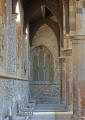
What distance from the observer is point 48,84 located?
76.3 feet

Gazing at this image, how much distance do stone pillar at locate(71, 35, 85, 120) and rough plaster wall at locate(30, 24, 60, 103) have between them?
13219 mm

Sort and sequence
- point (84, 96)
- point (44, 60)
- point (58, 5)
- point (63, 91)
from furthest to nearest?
point (44, 60) → point (63, 91) → point (58, 5) → point (84, 96)

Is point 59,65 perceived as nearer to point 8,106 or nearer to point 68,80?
point 68,80

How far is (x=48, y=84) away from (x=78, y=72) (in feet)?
44.3

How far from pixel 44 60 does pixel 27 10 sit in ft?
19.0

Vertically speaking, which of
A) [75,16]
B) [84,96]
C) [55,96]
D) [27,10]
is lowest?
[55,96]

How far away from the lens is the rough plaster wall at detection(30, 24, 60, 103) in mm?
23172

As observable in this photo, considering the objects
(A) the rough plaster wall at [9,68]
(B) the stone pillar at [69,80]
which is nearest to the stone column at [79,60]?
(A) the rough plaster wall at [9,68]

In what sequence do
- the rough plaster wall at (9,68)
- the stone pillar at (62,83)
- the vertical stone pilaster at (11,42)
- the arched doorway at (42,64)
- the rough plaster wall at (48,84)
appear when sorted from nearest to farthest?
the rough plaster wall at (9,68), the vertical stone pilaster at (11,42), the stone pillar at (62,83), the rough plaster wall at (48,84), the arched doorway at (42,64)

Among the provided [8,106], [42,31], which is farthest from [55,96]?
[8,106]

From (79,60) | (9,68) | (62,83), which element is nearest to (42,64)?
(62,83)

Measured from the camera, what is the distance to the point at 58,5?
19172mm

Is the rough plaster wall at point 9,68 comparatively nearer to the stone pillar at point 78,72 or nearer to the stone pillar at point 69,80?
the stone pillar at point 78,72

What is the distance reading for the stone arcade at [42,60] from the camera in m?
10.0
